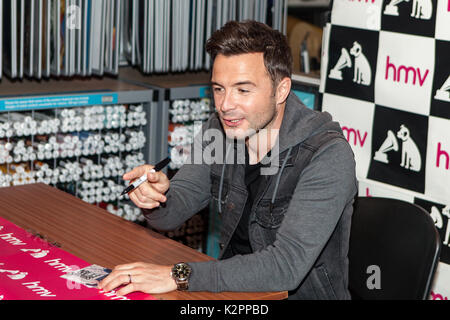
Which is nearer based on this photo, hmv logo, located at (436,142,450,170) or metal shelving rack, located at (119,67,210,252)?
hmv logo, located at (436,142,450,170)

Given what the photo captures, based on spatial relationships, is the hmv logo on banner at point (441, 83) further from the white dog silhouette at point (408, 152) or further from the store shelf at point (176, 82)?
the store shelf at point (176, 82)

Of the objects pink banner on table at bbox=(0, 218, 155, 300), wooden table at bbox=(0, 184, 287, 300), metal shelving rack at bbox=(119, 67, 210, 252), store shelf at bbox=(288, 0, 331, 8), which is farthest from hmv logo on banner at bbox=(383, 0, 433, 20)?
store shelf at bbox=(288, 0, 331, 8)

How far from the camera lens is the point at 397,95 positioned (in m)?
2.47

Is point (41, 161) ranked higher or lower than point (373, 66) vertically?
lower

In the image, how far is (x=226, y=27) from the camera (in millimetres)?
2010

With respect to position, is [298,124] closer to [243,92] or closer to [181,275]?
[243,92]

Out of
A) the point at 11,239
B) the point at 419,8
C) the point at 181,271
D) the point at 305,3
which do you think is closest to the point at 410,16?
the point at 419,8

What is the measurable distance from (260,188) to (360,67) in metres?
0.82

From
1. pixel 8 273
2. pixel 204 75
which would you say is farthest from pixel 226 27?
pixel 204 75

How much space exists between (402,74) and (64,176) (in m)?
1.41

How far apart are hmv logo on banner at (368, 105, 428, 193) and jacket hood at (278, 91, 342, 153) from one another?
20.8 inches

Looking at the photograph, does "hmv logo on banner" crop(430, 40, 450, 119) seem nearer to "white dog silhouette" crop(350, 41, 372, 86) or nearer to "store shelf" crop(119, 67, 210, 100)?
"white dog silhouette" crop(350, 41, 372, 86)

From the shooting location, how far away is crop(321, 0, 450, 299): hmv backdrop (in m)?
2.34
